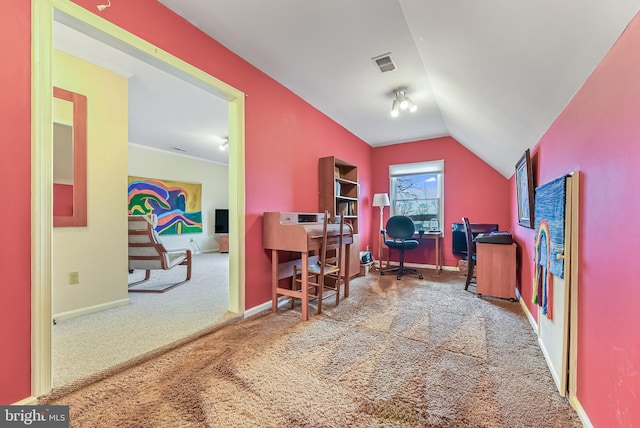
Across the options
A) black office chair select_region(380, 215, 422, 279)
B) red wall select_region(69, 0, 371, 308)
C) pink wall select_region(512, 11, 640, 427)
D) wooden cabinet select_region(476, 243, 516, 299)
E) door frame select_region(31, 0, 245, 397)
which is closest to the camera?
pink wall select_region(512, 11, 640, 427)

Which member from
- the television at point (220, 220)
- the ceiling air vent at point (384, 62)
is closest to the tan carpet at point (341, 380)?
the ceiling air vent at point (384, 62)

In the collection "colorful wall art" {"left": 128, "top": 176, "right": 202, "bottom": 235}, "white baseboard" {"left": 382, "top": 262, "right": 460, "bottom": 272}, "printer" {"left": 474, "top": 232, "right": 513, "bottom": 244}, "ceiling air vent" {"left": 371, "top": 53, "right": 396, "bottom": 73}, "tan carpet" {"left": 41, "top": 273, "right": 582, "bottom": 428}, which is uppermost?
"ceiling air vent" {"left": 371, "top": 53, "right": 396, "bottom": 73}

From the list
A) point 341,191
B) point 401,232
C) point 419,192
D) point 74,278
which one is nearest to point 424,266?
point 401,232

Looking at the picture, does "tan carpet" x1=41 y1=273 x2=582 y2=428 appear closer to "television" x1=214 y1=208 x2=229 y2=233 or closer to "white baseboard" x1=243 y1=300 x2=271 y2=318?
"white baseboard" x1=243 y1=300 x2=271 y2=318

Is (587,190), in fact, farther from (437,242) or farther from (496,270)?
(437,242)

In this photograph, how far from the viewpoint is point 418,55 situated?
2.52 meters

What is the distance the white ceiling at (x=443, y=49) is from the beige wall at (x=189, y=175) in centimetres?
436

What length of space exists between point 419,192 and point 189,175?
5566mm

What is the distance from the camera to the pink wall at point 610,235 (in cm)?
94

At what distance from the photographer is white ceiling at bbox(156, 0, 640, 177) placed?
126 cm

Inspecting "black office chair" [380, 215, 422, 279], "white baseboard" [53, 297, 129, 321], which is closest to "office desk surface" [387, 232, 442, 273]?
"black office chair" [380, 215, 422, 279]

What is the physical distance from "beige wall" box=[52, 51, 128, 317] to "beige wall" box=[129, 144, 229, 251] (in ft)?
10.7

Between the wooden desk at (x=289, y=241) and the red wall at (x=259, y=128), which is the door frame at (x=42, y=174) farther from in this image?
the wooden desk at (x=289, y=241)

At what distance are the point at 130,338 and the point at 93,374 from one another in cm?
48
